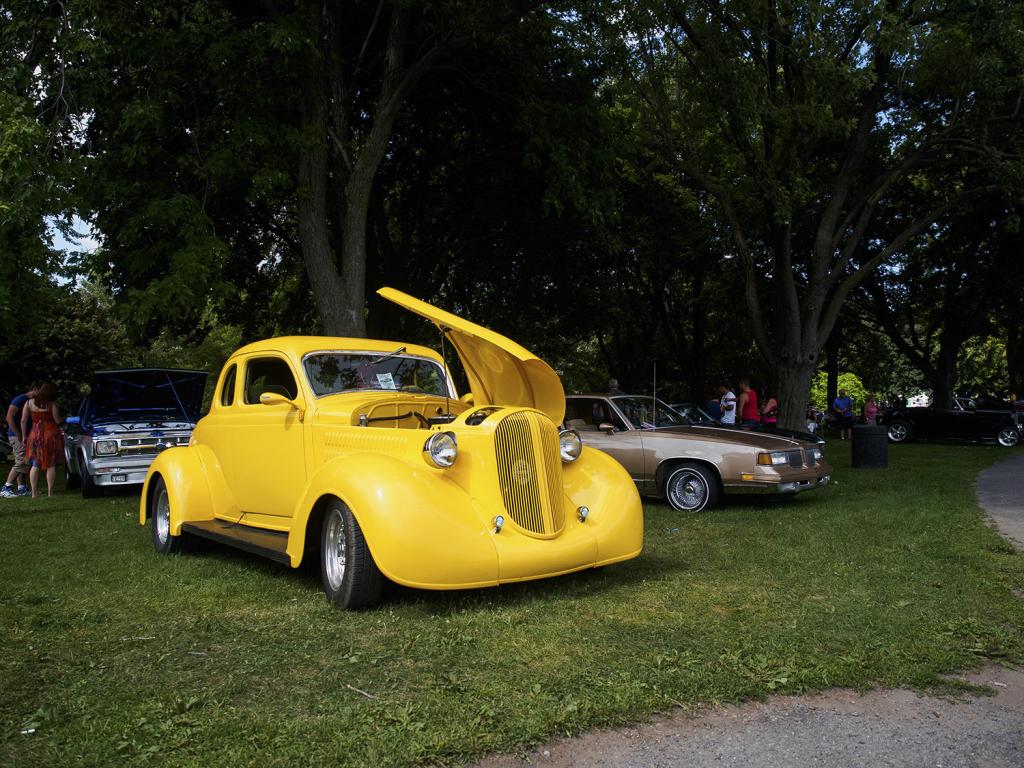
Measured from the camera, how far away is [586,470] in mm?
6852

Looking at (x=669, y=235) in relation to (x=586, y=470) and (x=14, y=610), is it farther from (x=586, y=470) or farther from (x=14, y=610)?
(x=14, y=610)

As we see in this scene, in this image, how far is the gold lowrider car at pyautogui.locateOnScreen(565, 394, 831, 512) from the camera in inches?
429

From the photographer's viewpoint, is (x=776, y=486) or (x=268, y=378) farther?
(x=776, y=486)

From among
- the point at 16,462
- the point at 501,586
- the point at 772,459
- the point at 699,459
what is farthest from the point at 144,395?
the point at 501,586

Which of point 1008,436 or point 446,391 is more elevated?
point 446,391

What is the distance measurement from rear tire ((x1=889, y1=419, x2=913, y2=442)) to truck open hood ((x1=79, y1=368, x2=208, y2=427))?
850 inches

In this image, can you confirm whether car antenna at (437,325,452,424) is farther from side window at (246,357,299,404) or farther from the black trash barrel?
the black trash barrel

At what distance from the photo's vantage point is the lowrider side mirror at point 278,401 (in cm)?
686

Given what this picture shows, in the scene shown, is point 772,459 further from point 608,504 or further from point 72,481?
point 72,481

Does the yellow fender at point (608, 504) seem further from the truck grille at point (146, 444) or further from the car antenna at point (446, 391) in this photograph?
the truck grille at point (146, 444)

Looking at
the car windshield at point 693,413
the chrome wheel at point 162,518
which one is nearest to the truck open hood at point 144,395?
the chrome wheel at point 162,518

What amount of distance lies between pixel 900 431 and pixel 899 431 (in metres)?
0.03

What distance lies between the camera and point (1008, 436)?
991 inches

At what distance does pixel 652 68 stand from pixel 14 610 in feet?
51.9
